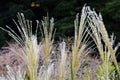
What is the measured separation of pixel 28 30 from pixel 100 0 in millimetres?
9158

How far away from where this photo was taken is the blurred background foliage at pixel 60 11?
10258 millimetres

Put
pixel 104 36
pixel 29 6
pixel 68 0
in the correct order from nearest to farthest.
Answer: pixel 104 36 → pixel 68 0 → pixel 29 6

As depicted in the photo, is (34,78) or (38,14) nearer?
(34,78)

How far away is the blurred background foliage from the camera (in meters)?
10.3

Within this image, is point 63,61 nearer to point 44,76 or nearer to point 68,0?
point 44,76

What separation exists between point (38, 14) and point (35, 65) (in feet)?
33.2

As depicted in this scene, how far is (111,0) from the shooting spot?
10.6 meters

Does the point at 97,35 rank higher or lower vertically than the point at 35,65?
higher

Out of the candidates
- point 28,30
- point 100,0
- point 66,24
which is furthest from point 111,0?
point 28,30

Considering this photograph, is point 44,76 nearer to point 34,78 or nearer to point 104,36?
point 34,78

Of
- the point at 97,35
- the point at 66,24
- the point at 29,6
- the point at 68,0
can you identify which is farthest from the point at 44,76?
the point at 29,6

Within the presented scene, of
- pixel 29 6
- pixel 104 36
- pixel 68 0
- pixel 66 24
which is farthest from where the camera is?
pixel 29 6

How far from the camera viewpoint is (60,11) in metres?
11.1

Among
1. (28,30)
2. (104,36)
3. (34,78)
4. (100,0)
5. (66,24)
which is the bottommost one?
(34,78)
